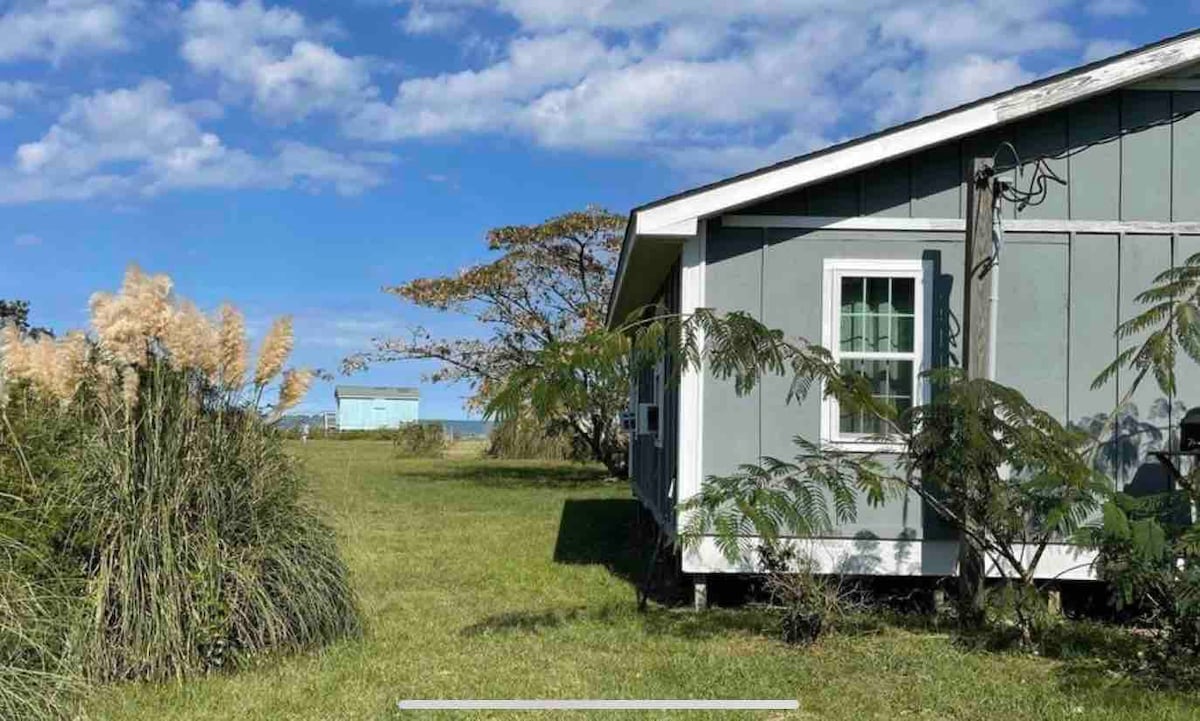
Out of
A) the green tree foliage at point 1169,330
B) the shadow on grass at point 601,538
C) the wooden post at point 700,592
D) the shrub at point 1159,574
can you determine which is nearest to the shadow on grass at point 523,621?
the wooden post at point 700,592

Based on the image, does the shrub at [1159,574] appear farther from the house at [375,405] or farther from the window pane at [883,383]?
the house at [375,405]

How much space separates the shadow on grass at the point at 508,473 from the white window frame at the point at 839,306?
42.4 ft

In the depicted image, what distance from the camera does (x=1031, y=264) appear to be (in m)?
7.30

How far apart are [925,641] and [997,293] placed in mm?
2299

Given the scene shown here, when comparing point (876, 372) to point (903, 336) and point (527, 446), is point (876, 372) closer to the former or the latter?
point (903, 336)

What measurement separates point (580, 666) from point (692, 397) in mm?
2203

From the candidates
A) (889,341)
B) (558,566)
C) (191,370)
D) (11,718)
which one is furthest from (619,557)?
(11,718)

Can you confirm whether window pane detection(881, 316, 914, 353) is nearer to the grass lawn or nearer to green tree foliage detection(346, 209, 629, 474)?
the grass lawn

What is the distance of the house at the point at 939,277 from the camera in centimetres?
724

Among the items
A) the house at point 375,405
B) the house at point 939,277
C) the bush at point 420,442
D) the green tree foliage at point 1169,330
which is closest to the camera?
the green tree foliage at point 1169,330

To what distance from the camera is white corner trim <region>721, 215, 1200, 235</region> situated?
A: 23.8 ft

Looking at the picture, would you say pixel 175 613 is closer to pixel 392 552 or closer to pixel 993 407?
pixel 993 407

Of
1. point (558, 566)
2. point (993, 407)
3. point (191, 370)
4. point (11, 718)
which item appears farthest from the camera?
point (558, 566)

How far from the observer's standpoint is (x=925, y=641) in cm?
646
